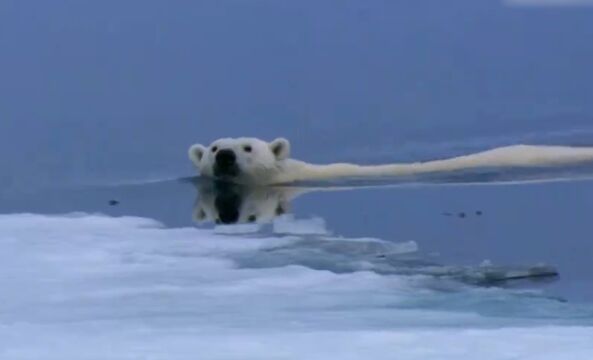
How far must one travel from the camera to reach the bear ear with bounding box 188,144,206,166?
9492 millimetres

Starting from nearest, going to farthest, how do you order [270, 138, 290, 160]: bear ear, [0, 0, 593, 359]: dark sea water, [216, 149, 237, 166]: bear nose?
[0, 0, 593, 359]: dark sea water
[216, 149, 237, 166]: bear nose
[270, 138, 290, 160]: bear ear

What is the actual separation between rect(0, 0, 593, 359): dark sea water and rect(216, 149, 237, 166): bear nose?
17 cm

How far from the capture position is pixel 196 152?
31.2 ft

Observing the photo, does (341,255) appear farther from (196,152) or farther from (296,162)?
(296,162)

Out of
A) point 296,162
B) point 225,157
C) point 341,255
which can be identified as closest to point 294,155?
point 296,162

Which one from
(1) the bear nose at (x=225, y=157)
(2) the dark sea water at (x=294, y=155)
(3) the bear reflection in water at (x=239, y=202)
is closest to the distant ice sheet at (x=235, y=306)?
(2) the dark sea water at (x=294, y=155)

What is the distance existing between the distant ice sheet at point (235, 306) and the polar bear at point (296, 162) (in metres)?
2.48

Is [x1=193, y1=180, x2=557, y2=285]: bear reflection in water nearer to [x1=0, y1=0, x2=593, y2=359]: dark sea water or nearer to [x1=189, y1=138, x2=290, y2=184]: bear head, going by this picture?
[x1=0, y1=0, x2=593, y2=359]: dark sea water

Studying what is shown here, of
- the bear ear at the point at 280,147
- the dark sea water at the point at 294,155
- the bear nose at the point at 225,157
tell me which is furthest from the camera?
the bear ear at the point at 280,147

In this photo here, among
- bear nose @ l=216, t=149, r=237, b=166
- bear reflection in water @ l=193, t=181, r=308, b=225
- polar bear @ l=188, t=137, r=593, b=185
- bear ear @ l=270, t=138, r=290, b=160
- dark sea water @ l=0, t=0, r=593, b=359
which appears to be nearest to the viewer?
dark sea water @ l=0, t=0, r=593, b=359

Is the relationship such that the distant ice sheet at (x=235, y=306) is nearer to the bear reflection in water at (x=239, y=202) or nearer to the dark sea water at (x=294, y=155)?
the dark sea water at (x=294, y=155)

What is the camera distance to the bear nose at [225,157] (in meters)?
9.40

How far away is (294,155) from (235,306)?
4.91 m

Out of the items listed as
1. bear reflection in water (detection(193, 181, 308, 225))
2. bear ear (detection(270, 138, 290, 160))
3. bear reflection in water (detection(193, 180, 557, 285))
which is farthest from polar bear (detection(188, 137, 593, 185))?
bear reflection in water (detection(193, 180, 557, 285))
